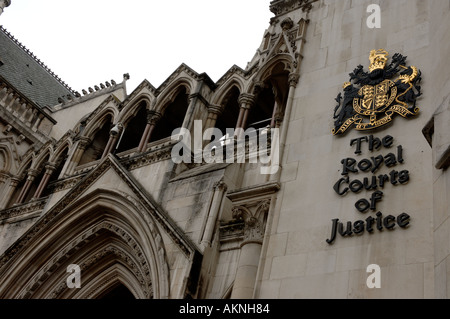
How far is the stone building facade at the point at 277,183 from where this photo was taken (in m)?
7.36

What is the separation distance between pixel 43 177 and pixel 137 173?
6281 millimetres


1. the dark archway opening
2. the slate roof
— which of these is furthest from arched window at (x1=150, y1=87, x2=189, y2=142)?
the slate roof

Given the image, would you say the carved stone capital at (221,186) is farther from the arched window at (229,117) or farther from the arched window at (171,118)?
the arched window at (171,118)

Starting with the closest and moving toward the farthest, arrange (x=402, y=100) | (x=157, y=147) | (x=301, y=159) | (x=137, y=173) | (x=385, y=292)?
(x=385, y=292)
(x=402, y=100)
(x=301, y=159)
(x=137, y=173)
(x=157, y=147)

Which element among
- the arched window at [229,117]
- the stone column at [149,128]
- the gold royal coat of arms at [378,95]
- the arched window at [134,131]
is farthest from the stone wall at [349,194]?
the arched window at [134,131]

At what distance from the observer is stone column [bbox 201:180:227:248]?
1172 cm

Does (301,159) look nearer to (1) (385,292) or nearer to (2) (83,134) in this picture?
(1) (385,292)

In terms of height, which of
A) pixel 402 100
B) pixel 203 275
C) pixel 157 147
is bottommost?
pixel 203 275

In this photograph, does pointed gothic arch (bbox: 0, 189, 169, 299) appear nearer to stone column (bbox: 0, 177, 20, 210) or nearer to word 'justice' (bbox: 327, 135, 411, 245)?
stone column (bbox: 0, 177, 20, 210)

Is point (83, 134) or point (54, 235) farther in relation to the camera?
point (83, 134)

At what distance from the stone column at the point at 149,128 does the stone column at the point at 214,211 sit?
5016 mm

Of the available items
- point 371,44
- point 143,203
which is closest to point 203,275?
point 143,203

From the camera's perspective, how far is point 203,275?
1113 centimetres

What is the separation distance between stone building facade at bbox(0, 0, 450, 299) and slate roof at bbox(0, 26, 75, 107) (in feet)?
31.5
